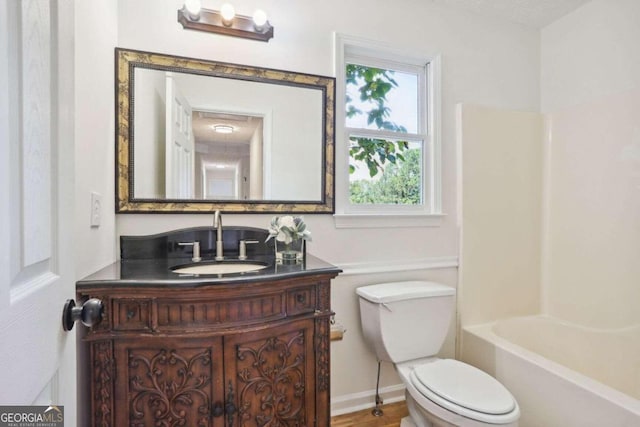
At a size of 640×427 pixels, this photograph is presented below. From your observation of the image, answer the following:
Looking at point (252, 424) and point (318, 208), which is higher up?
point (318, 208)

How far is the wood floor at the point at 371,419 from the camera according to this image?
1.77 meters

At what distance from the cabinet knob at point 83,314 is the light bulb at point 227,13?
4.88 ft

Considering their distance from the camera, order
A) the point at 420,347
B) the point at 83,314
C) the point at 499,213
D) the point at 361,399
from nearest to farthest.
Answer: the point at 83,314
the point at 420,347
the point at 361,399
the point at 499,213

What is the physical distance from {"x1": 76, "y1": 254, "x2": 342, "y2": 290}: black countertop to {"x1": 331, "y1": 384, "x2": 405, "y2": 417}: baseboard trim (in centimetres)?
96

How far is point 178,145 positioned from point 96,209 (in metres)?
0.52

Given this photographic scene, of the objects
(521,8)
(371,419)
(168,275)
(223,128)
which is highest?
(521,8)

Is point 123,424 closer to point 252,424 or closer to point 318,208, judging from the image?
point 252,424

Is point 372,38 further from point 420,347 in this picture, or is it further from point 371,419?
point 371,419

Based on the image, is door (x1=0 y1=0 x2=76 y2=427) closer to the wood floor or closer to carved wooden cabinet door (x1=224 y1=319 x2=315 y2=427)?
carved wooden cabinet door (x1=224 y1=319 x2=315 y2=427)

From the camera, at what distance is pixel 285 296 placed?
120cm

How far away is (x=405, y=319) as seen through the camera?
66.4 inches

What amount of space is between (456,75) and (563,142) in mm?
904

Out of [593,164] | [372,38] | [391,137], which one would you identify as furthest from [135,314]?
[593,164]

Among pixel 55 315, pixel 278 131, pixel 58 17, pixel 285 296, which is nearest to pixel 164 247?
pixel 285 296
